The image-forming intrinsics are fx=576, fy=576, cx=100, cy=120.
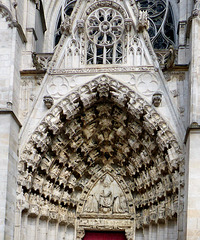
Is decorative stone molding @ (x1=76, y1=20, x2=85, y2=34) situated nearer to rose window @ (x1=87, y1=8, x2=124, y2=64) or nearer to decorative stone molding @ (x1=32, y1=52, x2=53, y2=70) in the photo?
rose window @ (x1=87, y1=8, x2=124, y2=64)

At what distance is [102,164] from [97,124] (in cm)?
97

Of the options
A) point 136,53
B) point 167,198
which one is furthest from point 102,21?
point 167,198

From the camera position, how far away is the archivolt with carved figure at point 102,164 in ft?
35.3

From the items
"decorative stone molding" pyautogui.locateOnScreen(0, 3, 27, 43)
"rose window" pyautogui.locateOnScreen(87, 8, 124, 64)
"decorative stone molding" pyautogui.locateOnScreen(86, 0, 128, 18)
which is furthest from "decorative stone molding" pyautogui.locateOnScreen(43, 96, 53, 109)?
"decorative stone molding" pyautogui.locateOnScreen(86, 0, 128, 18)

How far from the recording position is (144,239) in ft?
37.2

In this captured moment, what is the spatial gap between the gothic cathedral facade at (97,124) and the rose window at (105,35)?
22 millimetres

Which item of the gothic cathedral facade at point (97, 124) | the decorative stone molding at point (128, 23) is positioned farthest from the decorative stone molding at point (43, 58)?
the decorative stone molding at point (128, 23)

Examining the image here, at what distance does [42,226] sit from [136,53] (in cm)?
386

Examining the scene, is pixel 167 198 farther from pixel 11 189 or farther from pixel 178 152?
pixel 11 189

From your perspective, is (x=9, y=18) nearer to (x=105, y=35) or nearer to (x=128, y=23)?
(x=105, y=35)

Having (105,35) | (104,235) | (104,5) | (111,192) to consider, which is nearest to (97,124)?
(111,192)

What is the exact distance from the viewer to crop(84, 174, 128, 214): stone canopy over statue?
1187 cm

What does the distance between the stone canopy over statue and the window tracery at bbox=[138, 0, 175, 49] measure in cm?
331

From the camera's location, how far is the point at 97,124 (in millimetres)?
11695
